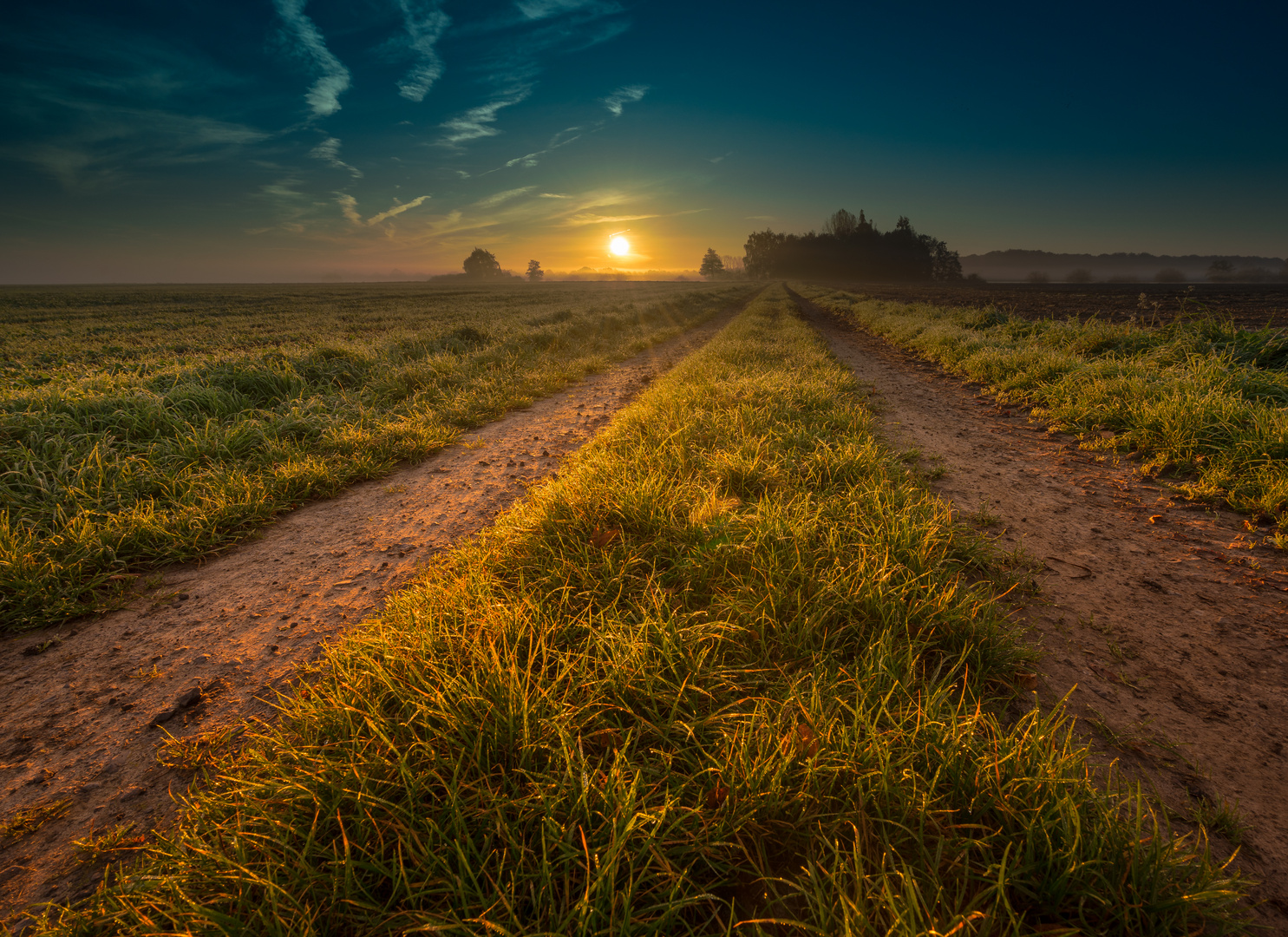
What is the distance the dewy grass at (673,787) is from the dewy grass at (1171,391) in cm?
332

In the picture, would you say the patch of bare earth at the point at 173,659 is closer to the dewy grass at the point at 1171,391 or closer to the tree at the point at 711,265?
the dewy grass at the point at 1171,391

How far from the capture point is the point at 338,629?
2.49 metres

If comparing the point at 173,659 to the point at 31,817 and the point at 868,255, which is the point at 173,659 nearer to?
the point at 31,817

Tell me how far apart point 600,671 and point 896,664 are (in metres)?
1.24

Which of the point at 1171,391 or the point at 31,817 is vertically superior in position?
the point at 1171,391

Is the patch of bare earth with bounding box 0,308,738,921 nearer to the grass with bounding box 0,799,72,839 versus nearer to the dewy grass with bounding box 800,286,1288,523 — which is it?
the grass with bounding box 0,799,72,839

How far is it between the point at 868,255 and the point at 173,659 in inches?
4280

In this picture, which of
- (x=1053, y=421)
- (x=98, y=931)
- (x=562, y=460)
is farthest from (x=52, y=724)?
(x=1053, y=421)

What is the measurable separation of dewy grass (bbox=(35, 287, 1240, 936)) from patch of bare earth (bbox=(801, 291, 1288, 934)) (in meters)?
0.20

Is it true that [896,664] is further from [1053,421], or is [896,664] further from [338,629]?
[1053,421]

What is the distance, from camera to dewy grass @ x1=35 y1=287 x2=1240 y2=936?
1.20 metres

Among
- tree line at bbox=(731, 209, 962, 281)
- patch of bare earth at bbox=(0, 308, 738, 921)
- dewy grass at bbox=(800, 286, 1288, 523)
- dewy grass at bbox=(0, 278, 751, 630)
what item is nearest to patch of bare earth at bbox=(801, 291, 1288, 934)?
dewy grass at bbox=(800, 286, 1288, 523)

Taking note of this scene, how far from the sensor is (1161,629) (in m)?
2.38

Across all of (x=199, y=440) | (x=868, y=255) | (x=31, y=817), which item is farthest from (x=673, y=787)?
(x=868, y=255)
